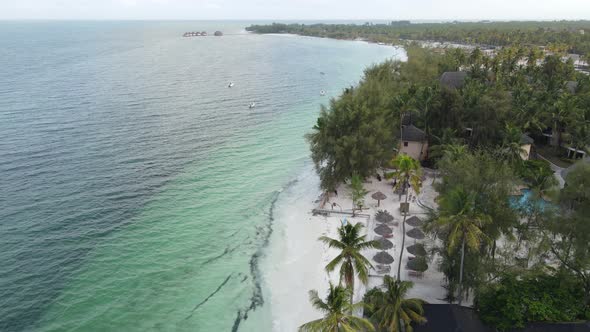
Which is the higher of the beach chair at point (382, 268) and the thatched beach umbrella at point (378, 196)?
the thatched beach umbrella at point (378, 196)

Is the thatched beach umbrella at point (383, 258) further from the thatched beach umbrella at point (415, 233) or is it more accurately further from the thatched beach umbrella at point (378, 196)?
the thatched beach umbrella at point (378, 196)

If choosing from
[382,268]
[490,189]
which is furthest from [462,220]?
[382,268]

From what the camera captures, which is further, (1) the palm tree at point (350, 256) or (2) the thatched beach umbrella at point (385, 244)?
(2) the thatched beach umbrella at point (385, 244)

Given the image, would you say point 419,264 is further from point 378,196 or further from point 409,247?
point 378,196

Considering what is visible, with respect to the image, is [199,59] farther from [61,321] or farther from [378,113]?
[61,321]

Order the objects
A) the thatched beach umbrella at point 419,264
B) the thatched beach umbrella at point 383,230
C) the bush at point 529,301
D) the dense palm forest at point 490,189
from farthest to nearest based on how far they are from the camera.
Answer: the thatched beach umbrella at point 383,230
the thatched beach umbrella at point 419,264
the dense palm forest at point 490,189
the bush at point 529,301

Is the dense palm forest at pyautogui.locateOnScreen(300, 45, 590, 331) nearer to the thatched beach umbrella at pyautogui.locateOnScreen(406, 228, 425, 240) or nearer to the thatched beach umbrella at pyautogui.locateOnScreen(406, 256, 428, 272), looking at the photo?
the thatched beach umbrella at pyautogui.locateOnScreen(406, 256, 428, 272)

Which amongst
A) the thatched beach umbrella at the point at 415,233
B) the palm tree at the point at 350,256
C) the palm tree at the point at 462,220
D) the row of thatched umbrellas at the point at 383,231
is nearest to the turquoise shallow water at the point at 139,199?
the palm tree at the point at 350,256
